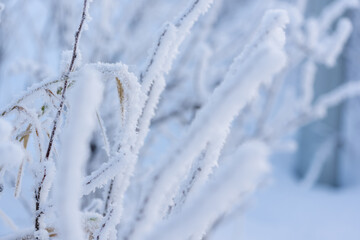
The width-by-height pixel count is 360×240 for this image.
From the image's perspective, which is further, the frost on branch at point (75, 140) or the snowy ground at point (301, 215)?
the snowy ground at point (301, 215)

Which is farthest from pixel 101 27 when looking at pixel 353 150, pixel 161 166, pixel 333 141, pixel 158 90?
pixel 353 150

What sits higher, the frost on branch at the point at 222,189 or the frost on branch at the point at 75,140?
the frost on branch at the point at 75,140

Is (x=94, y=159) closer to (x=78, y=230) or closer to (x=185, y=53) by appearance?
(x=185, y=53)

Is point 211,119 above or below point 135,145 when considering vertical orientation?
below

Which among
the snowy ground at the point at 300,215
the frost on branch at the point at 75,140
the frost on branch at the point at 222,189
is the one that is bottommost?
the frost on branch at the point at 222,189

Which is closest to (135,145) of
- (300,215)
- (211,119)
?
(211,119)

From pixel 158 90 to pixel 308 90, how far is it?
1.18 metres

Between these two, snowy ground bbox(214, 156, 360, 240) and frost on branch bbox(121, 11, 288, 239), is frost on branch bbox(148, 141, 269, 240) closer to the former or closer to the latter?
frost on branch bbox(121, 11, 288, 239)

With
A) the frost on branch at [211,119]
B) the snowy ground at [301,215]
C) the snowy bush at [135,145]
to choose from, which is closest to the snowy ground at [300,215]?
the snowy ground at [301,215]

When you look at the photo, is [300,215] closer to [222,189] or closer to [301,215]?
[301,215]

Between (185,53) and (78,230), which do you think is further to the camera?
(185,53)

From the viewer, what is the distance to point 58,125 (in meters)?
0.46

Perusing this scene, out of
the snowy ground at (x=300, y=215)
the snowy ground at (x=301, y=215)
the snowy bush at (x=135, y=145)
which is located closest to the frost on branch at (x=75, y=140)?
the snowy bush at (x=135, y=145)

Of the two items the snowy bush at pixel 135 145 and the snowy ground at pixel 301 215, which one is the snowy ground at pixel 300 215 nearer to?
the snowy ground at pixel 301 215
